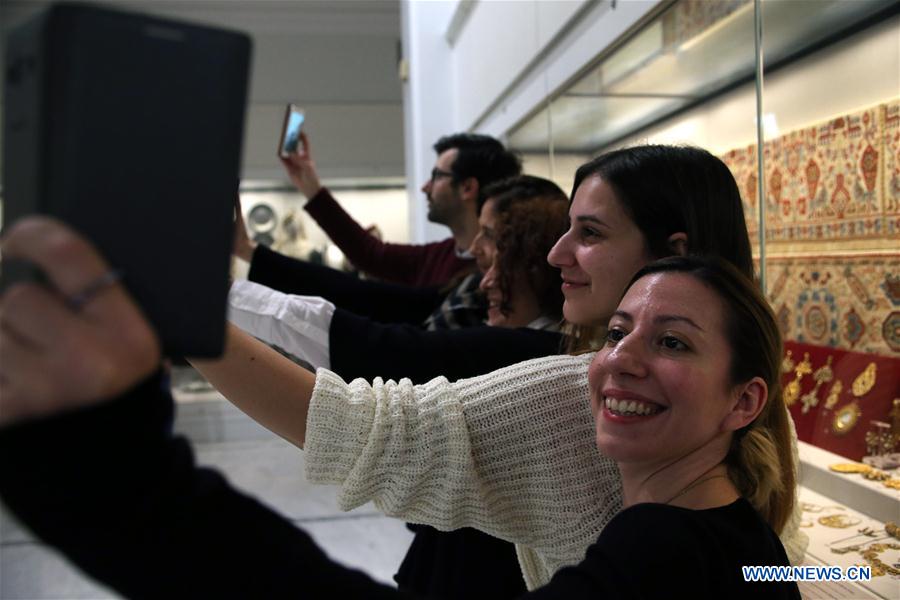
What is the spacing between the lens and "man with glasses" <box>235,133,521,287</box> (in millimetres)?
1994

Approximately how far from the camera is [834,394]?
4.88 ft

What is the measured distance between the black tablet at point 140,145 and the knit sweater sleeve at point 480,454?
1.67 feet

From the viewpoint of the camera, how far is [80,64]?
255 mm

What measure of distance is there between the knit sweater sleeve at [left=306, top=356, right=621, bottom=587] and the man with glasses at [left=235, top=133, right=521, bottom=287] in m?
1.17

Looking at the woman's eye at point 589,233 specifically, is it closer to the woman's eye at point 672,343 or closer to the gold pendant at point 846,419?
the woman's eye at point 672,343

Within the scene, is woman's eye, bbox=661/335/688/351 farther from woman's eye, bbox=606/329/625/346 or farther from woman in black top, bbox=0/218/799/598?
woman in black top, bbox=0/218/799/598

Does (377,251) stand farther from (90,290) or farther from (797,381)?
(90,290)

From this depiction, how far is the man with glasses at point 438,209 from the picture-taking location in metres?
1.99

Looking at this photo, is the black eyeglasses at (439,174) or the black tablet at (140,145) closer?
the black tablet at (140,145)

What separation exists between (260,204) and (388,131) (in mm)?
938

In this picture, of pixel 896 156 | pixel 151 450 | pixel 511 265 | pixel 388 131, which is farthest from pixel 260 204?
pixel 151 450

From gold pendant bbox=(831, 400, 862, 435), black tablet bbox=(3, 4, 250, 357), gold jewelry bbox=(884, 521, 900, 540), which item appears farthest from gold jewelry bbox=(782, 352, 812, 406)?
black tablet bbox=(3, 4, 250, 357)

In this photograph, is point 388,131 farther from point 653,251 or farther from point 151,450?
point 151,450

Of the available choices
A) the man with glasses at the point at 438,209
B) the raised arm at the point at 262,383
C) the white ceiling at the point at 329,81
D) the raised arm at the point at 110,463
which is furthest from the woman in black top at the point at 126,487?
the man with glasses at the point at 438,209
